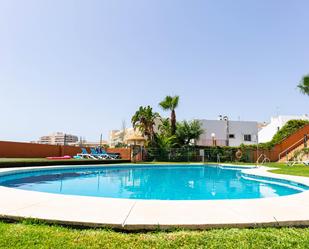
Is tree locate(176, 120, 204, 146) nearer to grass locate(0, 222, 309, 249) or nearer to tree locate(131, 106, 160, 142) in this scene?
tree locate(131, 106, 160, 142)

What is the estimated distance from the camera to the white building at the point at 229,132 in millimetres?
36250

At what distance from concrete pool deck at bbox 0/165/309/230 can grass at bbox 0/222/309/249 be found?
0.60ft

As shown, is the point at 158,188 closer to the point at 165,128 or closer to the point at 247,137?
the point at 165,128

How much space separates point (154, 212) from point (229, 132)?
115 feet

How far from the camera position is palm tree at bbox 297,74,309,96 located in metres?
26.9

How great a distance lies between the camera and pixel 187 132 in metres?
29.8

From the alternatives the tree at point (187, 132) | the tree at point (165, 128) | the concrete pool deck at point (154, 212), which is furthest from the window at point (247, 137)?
the concrete pool deck at point (154, 212)

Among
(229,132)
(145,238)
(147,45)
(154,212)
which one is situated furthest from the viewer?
(229,132)

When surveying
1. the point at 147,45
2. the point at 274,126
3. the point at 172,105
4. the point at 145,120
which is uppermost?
the point at 147,45

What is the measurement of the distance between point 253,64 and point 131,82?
1079 centimetres

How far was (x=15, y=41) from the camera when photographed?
53.1ft

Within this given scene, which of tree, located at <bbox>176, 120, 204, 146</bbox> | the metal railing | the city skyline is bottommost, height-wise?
the metal railing

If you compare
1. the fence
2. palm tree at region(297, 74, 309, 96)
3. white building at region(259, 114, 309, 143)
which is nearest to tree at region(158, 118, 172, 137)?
the fence

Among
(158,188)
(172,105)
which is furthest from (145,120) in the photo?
(158,188)
